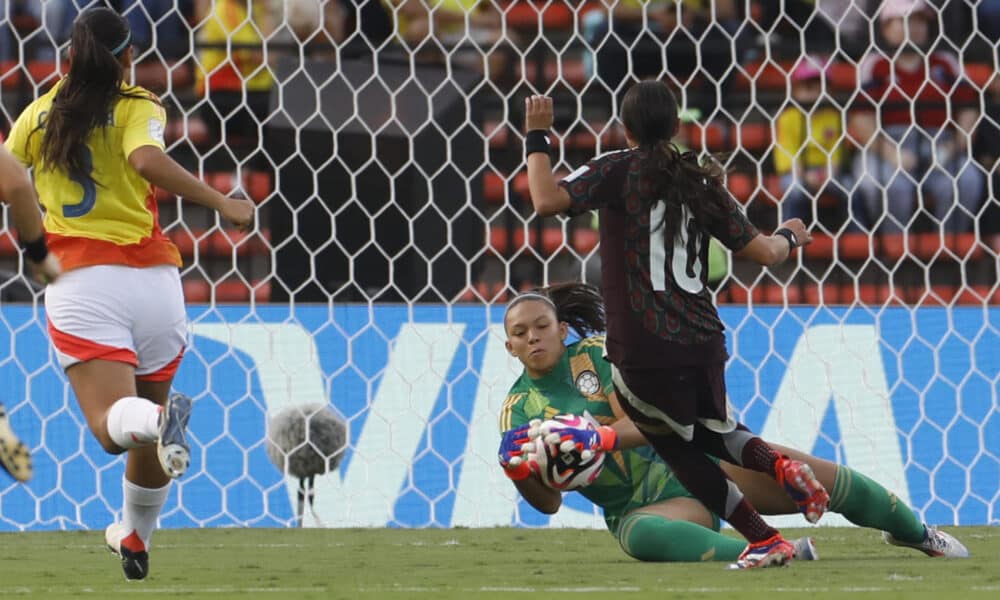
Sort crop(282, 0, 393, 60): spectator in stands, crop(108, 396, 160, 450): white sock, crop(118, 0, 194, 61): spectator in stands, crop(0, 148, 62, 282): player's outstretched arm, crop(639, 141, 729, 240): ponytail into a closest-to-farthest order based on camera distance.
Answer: crop(0, 148, 62, 282): player's outstretched arm → crop(108, 396, 160, 450): white sock → crop(639, 141, 729, 240): ponytail → crop(282, 0, 393, 60): spectator in stands → crop(118, 0, 194, 61): spectator in stands

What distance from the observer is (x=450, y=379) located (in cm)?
576

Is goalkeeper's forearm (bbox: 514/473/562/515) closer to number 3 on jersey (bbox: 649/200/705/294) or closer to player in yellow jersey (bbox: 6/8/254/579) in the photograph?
number 3 on jersey (bbox: 649/200/705/294)

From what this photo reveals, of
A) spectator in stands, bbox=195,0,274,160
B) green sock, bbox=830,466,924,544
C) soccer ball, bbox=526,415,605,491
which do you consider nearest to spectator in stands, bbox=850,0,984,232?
spectator in stands, bbox=195,0,274,160

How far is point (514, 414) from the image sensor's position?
4.38 m

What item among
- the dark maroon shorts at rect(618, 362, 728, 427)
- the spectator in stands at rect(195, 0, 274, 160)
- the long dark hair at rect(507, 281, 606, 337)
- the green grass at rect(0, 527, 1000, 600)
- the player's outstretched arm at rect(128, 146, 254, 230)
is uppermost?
the spectator in stands at rect(195, 0, 274, 160)

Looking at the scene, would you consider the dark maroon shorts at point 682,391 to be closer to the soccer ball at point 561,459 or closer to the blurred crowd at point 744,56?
the soccer ball at point 561,459

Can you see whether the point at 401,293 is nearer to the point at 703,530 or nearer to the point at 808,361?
the point at 808,361

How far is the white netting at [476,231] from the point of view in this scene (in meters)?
5.71

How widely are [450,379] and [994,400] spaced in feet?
6.39

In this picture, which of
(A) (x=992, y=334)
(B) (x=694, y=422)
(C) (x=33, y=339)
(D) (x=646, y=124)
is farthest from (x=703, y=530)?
(C) (x=33, y=339)

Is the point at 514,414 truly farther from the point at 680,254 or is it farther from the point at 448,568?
the point at 680,254

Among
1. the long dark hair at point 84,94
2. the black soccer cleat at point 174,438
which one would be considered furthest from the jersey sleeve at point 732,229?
the long dark hair at point 84,94

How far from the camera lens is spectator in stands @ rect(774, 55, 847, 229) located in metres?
6.89

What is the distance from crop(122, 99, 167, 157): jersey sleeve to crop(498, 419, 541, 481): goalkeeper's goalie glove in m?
1.07
